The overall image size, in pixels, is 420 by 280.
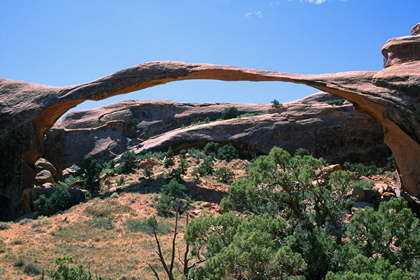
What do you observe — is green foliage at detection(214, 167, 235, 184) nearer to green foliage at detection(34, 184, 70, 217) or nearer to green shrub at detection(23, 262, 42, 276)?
green foliage at detection(34, 184, 70, 217)

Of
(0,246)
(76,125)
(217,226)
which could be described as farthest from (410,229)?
(76,125)

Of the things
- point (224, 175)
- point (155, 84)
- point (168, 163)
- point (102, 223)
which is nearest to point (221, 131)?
point (168, 163)

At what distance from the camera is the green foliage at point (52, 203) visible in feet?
48.1

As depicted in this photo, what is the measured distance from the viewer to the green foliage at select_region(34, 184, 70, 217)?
14648 mm

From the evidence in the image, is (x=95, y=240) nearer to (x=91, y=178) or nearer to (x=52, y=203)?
(x=52, y=203)

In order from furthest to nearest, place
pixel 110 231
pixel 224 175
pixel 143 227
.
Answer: pixel 224 175, pixel 143 227, pixel 110 231

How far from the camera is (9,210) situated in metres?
16.1

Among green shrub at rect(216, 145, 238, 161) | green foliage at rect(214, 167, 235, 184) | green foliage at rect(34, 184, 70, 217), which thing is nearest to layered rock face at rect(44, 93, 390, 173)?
green shrub at rect(216, 145, 238, 161)

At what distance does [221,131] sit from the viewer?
24.6 m

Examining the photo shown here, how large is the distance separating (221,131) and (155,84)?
8134 mm

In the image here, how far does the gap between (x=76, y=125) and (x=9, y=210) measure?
15.0m

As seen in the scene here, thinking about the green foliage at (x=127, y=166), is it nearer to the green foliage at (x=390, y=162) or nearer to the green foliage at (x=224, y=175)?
the green foliage at (x=224, y=175)

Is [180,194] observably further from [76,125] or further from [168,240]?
[76,125]

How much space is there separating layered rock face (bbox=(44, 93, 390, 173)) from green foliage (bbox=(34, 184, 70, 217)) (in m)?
8.67
